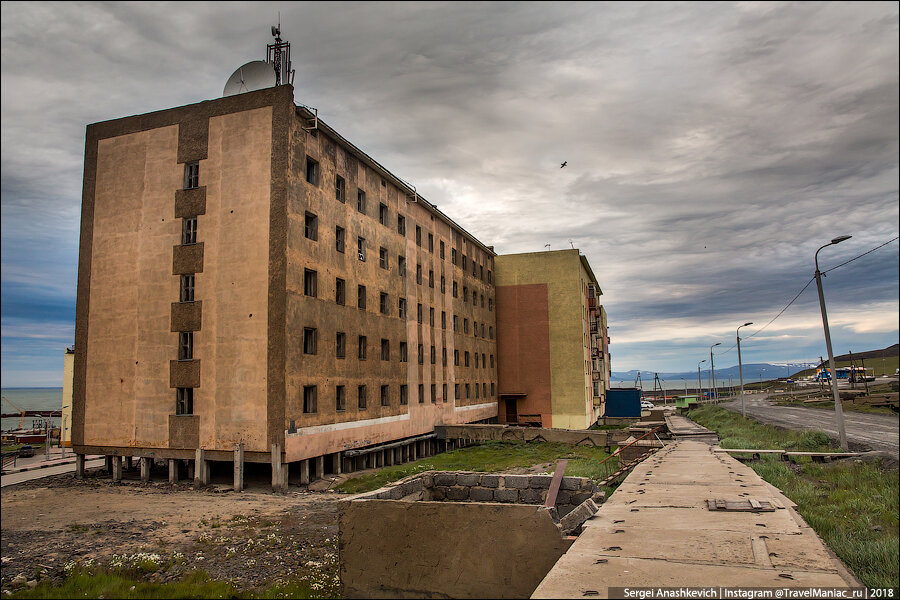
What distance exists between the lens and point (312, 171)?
95.9 ft

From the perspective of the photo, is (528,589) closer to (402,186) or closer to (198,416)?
(198,416)

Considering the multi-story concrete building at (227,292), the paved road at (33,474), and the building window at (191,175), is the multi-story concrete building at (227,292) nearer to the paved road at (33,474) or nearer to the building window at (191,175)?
the building window at (191,175)

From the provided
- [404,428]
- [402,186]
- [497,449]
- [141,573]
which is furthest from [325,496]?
[402,186]

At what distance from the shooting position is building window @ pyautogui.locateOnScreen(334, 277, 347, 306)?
101 feet

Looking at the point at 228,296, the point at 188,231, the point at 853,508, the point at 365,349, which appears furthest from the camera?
the point at 365,349

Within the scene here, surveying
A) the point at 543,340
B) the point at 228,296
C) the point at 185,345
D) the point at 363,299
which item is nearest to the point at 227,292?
the point at 228,296

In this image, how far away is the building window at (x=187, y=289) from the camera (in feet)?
91.4

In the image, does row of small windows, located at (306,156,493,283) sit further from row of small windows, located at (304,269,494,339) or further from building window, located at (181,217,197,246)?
building window, located at (181,217,197,246)

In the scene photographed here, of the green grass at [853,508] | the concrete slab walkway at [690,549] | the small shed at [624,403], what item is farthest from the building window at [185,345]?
the small shed at [624,403]

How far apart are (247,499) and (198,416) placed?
5.45 meters

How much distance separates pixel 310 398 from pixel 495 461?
12.8m

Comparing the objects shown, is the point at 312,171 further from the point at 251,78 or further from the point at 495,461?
the point at 495,461

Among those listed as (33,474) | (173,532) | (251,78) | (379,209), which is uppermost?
(251,78)

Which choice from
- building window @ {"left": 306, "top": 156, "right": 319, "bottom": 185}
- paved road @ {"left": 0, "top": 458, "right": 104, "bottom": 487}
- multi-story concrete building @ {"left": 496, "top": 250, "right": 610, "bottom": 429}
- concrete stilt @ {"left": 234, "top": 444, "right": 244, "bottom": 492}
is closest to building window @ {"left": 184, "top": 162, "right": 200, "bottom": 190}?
building window @ {"left": 306, "top": 156, "right": 319, "bottom": 185}
